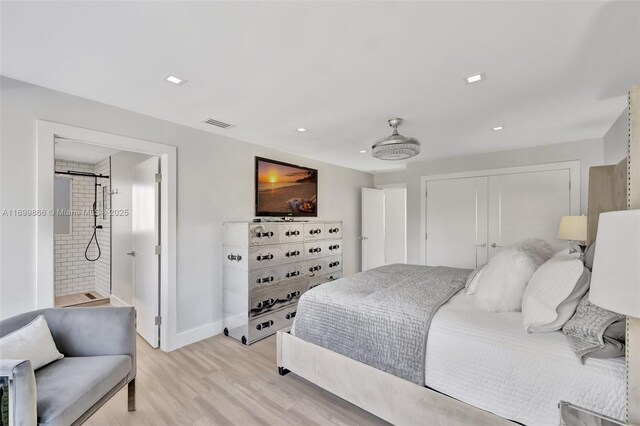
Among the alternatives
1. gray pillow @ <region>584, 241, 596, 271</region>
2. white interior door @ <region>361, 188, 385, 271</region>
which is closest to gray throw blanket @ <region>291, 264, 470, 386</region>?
gray pillow @ <region>584, 241, 596, 271</region>

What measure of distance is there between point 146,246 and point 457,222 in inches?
165

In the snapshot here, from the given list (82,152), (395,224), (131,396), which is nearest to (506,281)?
(131,396)

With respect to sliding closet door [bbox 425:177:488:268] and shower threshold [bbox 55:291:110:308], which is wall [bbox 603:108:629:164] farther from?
shower threshold [bbox 55:291:110:308]

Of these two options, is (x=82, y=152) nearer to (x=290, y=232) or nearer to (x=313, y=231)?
(x=290, y=232)

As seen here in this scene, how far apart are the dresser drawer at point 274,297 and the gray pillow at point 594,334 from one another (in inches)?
101

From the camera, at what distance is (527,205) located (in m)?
3.84

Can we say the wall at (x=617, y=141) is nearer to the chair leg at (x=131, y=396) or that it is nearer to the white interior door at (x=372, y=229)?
the white interior door at (x=372, y=229)

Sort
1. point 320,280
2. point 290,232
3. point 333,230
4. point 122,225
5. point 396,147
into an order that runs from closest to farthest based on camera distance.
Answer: point 396,147 < point 290,232 < point 122,225 < point 320,280 < point 333,230

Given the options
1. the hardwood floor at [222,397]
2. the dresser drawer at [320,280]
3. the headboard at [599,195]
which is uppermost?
the headboard at [599,195]

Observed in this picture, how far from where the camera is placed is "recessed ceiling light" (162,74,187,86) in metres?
1.94

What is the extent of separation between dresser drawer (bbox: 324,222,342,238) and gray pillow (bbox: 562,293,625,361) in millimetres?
2978

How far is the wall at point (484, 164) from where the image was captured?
11.5 feet

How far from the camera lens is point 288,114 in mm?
2672

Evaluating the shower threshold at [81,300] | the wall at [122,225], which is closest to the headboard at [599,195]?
the wall at [122,225]
